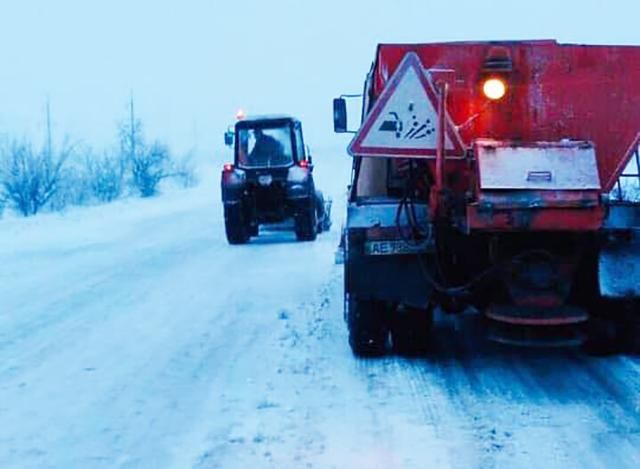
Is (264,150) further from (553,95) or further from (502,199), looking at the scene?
(502,199)

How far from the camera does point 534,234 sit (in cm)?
766

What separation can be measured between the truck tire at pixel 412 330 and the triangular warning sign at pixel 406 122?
4.22ft

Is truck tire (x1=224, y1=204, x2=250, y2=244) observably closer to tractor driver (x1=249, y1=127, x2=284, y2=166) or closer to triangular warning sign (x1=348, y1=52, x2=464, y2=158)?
tractor driver (x1=249, y1=127, x2=284, y2=166)

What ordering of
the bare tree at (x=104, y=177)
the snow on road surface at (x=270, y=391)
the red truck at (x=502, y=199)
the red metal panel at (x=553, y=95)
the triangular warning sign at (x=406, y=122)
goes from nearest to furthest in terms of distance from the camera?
the snow on road surface at (x=270, y=391) → the red truck at (x=502, y=199) → the triangular warning sign at (x=406, y=122) → the red metal panel at (x=553, y=95) → the bare tree at (x=104, y=177)

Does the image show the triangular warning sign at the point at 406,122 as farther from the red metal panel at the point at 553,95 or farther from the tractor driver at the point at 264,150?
the tractor driver at the point at 264,150

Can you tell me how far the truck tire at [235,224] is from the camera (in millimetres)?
20156

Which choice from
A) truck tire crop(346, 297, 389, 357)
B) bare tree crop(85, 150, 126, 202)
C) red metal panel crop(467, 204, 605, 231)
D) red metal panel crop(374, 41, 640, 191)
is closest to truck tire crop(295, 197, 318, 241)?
truck tire crop(346, 297, 389, 357)

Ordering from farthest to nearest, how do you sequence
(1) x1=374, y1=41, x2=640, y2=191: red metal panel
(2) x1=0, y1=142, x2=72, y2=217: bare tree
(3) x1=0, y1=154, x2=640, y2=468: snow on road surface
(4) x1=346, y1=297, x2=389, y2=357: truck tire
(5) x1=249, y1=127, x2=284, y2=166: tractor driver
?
(2) x1=0, y1=142, x2=72, y2=217: bare tree
(5) x1=249, y1=127, x2=284, y2=166: tractor driver
(4) x1=346, y1=297, x2=389, y2=357: truck tire
(1) x1=374, y1=41, x2=640, y2=191: red metal panel
(3) x1=0, y1=154, x2=640, y2=468: snow on road surface

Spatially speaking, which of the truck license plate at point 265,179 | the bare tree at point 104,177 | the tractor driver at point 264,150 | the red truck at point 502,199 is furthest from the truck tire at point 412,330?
the bare tree at point 104,177

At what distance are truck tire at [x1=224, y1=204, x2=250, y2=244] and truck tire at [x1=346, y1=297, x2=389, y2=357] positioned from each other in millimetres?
11770

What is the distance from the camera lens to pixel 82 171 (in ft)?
145

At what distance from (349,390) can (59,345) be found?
127 inches

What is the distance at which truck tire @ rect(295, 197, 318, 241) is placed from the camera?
802 inches

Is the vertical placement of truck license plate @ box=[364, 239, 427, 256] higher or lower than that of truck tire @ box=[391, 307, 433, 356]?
higher
